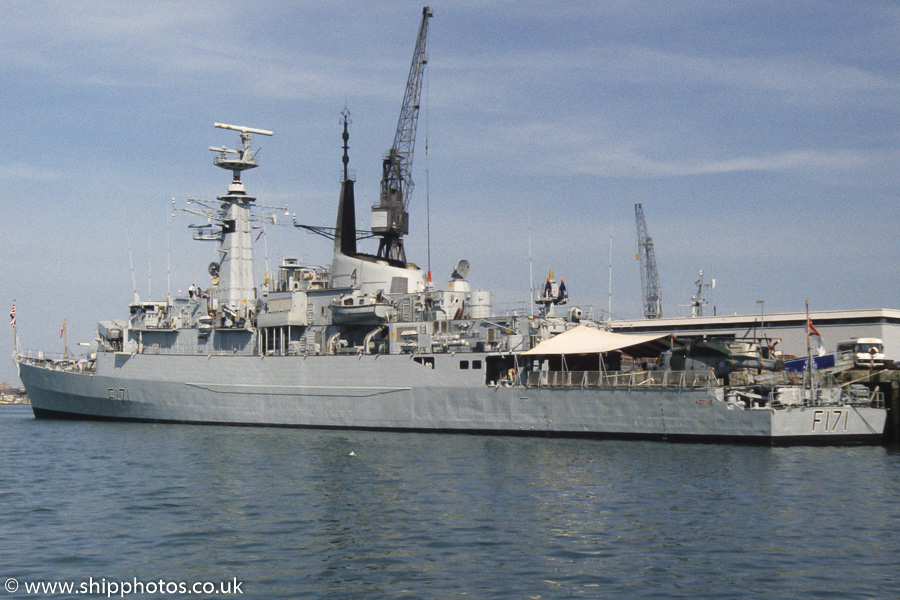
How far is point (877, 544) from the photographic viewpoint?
16500 millimetres

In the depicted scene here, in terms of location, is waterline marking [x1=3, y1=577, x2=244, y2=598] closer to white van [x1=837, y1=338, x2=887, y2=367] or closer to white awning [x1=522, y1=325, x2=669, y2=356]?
white awning [x1=522, y1=325, x2=669, y2=356]

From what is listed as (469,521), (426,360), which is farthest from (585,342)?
(469,521)

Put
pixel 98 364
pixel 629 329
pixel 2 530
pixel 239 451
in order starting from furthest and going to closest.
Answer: pixel 629 329, pixel 98 364, pixel 239 451, pixel 2 530

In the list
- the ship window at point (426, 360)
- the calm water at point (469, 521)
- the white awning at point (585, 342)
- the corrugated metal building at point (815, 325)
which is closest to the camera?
the calm water at point (469, 521)

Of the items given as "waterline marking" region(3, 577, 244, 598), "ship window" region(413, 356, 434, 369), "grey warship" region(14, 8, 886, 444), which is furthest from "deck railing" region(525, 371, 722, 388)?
"waterline marking" region(3, 577, 244, 598)

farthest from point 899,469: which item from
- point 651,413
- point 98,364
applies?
point 98,364

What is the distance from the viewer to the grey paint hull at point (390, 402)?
1249 inches

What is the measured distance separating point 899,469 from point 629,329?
41710 millimetres

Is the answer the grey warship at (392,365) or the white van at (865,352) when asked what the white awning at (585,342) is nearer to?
the grey warship at (392,365)

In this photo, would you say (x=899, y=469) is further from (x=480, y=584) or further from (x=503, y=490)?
(x=480, y=584)

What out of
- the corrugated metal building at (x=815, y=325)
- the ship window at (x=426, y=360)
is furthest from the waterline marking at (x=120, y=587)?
the corrugated metal building at (x=815, y=325)

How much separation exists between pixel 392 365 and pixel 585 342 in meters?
8.84

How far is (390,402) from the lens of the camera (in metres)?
37.9

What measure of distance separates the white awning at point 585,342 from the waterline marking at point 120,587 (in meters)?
22.0
